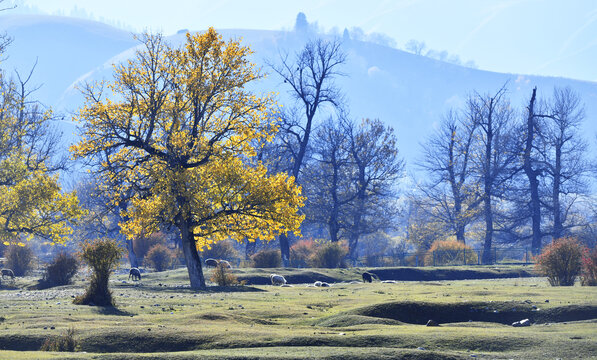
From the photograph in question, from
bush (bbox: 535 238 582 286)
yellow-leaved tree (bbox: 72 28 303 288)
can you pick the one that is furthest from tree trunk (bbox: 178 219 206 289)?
bush (bbox: 535 238 582 286)

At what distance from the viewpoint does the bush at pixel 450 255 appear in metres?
55.7

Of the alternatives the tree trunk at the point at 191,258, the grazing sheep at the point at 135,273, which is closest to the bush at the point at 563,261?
the tree trunk at the point at 191,258

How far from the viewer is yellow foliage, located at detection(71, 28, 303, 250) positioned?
2809 centimetres

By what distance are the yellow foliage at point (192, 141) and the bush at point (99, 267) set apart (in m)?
7.55

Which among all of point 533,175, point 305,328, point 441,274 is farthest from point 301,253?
point 305,328

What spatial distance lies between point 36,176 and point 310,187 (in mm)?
36285

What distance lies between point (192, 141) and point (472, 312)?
608 inches

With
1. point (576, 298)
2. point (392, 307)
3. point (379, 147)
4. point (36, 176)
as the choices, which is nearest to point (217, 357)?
point (392, 307)

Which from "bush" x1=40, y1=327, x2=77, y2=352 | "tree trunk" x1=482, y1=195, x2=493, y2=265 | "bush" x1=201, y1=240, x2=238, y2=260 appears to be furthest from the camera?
"tree trunk" x1=482, y1=195, x2=493, y2=265

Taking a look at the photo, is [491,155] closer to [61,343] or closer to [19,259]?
[19,259]

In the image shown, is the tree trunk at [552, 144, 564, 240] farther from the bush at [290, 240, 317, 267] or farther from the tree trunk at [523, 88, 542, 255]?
the bush at [290, 240, 317, 267]

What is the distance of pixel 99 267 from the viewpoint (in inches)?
794

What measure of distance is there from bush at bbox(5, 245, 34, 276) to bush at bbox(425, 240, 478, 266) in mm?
31412

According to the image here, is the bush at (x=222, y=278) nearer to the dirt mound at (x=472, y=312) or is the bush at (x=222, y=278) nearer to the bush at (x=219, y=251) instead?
the dirt mound at (x=472, y=312)
